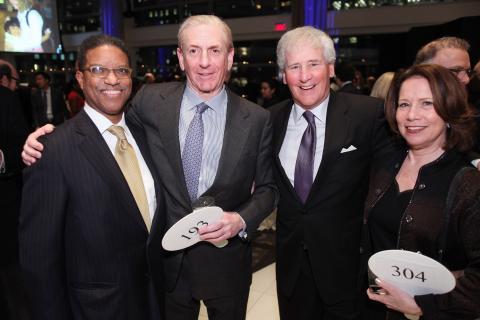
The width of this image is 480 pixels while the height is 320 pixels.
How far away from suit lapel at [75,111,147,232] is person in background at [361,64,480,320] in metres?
1.01

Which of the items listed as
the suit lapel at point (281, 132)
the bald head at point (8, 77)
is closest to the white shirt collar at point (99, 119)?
the suit lapel at point (281, 132)

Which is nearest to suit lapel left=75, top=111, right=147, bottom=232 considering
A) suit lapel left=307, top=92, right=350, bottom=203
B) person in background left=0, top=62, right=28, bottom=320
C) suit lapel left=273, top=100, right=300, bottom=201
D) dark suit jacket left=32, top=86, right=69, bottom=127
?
suit lapel left=273, top=100, right=300, bottom=201

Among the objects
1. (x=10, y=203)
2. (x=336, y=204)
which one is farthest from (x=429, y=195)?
(x=10, y=203)

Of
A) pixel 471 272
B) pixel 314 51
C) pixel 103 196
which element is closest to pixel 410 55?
pixel 314 51

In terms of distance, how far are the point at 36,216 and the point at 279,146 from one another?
1212mm

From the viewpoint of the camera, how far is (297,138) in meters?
1.98

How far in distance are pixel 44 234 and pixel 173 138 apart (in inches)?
25.9

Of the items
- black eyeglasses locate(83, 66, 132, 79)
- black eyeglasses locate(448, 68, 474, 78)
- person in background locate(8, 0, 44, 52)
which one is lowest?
black eyeglasses locate(83, 66, 132, 79)

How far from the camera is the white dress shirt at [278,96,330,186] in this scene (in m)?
1.91

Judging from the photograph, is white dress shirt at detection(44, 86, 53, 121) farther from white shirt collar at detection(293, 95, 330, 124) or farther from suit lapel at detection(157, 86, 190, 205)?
white shirt collar at detection(293, 95, 330, 124)

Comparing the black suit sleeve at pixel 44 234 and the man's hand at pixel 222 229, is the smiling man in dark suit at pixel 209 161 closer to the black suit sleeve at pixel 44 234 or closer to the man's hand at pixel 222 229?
the man's hand at pixel 222 229

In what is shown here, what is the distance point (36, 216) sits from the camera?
129 centimetres

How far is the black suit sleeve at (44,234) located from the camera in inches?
50.6

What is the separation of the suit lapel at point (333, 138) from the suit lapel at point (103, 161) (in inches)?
35.9
